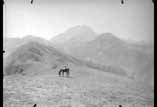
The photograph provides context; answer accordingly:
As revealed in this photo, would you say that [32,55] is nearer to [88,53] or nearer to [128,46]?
[88,53]

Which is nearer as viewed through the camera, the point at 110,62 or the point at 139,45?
the point at 110,62

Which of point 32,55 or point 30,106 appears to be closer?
point 30,106

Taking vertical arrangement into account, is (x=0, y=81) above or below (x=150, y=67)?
above

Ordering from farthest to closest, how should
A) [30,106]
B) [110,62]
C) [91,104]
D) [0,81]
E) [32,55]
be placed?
[110,62] → [32,55] → [91,104] → [30,106] → [0,81]

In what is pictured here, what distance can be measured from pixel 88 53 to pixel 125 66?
2421 centimetres

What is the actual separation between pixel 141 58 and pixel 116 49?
17991 millimetres

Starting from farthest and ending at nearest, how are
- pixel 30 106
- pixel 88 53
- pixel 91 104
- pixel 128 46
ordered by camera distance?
pixel 128 46 → pixel 88 53 → pixel 91 104 → pixel 30 106

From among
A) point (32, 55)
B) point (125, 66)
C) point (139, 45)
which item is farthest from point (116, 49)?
point (32, 55)

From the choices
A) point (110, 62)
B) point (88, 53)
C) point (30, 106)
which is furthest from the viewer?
point (88, 53)

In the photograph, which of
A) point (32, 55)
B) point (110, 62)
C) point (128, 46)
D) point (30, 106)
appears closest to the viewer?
point (30, 106)

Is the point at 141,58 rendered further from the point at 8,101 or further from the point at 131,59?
the point at 8,101

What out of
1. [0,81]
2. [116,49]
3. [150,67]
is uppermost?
[116,49]

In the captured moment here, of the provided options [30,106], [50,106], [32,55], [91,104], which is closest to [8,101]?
[30,106]

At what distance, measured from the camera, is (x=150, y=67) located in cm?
6644
